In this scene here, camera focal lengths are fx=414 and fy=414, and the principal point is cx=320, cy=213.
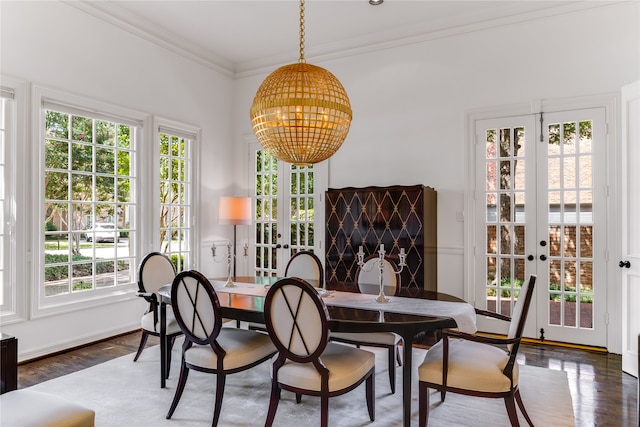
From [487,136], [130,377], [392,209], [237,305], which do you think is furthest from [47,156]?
[487,136]

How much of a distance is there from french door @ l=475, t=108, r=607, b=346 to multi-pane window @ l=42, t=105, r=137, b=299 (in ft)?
12.8

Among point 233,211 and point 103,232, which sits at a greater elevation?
point 233,211

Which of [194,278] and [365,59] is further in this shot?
[365,59]

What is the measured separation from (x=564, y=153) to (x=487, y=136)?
757mm

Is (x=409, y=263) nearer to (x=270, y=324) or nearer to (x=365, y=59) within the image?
(x=270, y=324)

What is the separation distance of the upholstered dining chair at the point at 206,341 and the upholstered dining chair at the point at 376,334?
0.74 meters

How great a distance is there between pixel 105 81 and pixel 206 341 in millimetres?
3201

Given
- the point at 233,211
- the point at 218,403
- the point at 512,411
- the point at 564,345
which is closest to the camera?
the point at 512,411

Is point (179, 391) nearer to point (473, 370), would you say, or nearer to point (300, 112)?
point (473, 370)

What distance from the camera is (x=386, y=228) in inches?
170

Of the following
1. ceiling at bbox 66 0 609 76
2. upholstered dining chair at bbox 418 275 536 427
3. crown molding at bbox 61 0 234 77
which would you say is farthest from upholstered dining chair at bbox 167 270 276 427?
crown molding at bbox 61 0 234 77

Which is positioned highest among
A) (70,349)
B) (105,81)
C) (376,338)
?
(105,81)

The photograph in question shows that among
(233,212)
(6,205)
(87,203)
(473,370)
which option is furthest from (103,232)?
(473,370)

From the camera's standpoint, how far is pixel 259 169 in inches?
237
